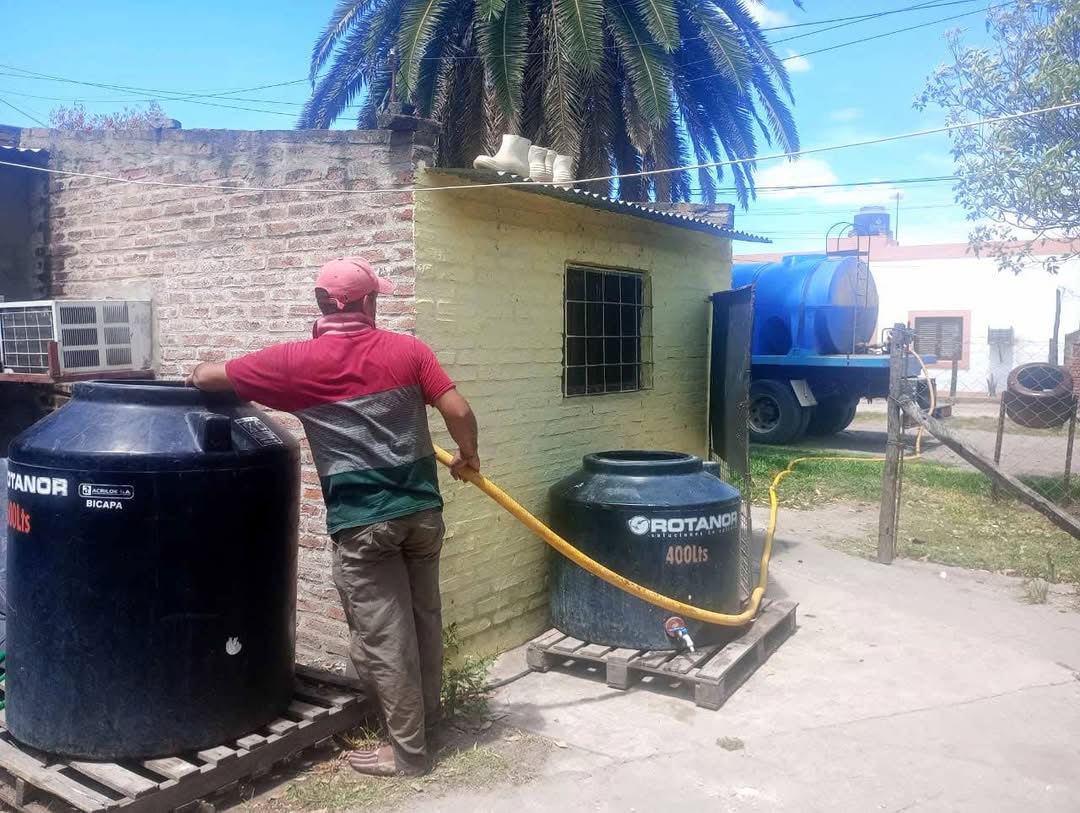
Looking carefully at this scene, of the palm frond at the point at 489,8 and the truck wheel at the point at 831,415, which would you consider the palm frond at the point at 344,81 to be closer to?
the palm frond at the point at 489,8

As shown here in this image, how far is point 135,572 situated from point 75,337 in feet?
8.50

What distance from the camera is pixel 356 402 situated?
136 inches

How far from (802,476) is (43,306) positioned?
9022 mm

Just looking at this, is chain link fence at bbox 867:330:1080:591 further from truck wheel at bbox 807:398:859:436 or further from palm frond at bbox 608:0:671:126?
palm frond at bbox 608:0:671:126

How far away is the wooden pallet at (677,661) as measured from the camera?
4.57 m

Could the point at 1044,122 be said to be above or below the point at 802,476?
above

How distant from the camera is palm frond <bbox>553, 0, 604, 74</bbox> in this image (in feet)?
31.9

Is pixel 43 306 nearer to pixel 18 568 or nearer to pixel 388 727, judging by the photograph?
pixel 18 568

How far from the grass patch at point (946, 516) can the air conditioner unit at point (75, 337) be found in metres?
6.09

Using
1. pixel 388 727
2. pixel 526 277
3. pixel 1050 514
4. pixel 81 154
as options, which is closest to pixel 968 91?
pixel 1050 514

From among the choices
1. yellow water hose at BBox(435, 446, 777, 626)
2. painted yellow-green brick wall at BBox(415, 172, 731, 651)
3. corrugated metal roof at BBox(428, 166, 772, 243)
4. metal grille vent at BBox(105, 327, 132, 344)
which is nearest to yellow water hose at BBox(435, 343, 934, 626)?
yellow water hose at BBox(435, 446, 777, 626)

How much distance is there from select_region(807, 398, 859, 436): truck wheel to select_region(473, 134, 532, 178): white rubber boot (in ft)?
37.1

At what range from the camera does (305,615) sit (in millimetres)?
4945

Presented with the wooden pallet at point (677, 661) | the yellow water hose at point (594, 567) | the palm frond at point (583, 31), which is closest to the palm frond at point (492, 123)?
the palm frond at point (583, 31)
